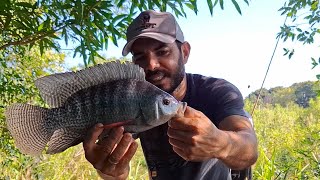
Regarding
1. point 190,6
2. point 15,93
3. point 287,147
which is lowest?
point 287,147

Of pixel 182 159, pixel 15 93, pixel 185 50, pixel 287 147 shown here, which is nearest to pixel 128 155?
pixel 182 159

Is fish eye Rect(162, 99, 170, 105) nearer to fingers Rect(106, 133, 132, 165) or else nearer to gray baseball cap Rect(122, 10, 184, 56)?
fingers Rect(106, 133, 132, 165)

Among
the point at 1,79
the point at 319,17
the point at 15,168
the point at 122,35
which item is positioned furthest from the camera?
the point at 15,168

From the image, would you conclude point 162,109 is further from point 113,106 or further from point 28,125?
point 28,125

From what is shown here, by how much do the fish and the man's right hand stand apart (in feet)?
0.08

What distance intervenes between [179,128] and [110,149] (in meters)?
0.27

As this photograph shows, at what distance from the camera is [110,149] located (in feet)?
4.27

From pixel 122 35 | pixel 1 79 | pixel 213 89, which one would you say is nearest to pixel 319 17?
pixel 122 35

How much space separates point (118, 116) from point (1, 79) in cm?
220

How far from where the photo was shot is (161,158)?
5.99ft

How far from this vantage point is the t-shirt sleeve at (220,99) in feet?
5.13

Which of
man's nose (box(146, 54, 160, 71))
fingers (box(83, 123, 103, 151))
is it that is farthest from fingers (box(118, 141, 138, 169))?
man's nose (box(146, 54, 160, 71))

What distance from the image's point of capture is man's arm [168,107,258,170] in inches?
45.0

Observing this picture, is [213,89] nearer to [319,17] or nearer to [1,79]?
[1,79]
